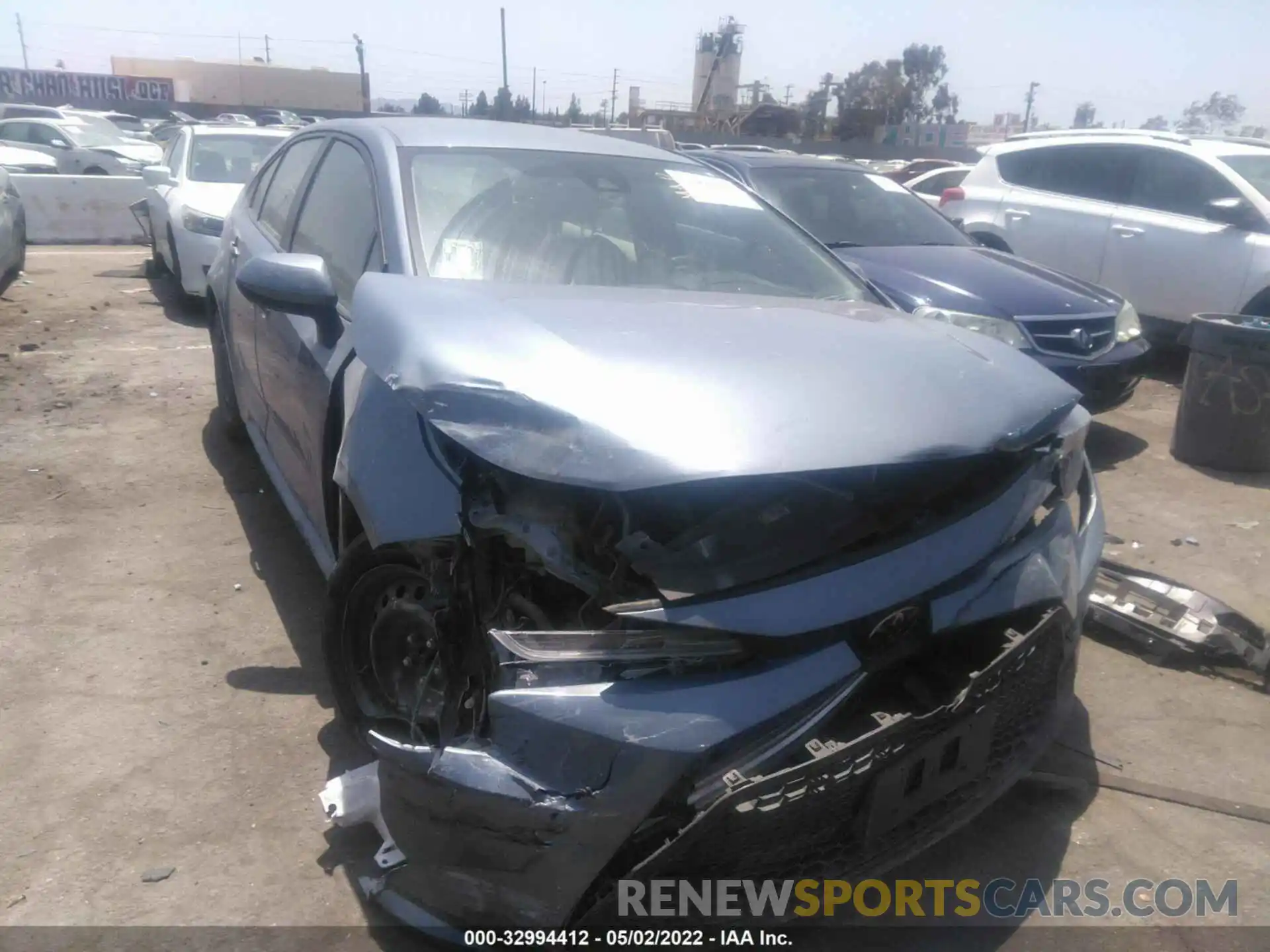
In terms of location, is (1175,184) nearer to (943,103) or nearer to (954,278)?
(954,278)

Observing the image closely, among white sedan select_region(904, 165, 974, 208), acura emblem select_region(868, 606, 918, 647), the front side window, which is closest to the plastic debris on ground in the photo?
acura emblem select_region(868, 606, 918, 647)

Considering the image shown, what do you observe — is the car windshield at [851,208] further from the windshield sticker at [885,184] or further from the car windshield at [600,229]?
the car windshield at [600,229]

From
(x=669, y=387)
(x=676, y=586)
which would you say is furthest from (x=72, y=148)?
(x=676, y=586)

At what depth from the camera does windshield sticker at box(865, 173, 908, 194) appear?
7293 mm

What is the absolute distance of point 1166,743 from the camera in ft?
10.2

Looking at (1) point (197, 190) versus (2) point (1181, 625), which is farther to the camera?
(1) point (197, 190)

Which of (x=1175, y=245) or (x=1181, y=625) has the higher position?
(x=1175, y=245)

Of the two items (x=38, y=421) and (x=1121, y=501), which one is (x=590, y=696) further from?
(x=38, y=421)

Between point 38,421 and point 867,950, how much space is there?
5595 mm

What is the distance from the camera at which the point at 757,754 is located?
1.87 meters

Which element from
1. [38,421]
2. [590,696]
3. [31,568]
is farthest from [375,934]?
[38,421]

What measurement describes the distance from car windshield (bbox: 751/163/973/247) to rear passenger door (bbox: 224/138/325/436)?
3.21 metres

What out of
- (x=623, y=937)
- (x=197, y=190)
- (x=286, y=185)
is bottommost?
(x=623, y=937)

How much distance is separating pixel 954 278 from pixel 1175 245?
2.93 metres
